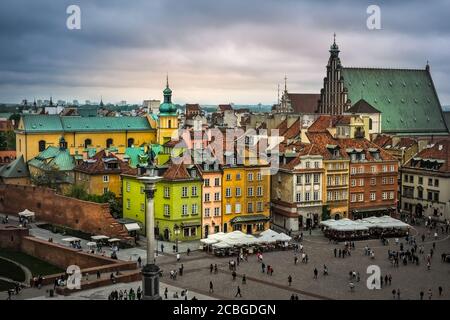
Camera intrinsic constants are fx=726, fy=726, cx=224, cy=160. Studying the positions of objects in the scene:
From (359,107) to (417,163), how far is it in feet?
55.9

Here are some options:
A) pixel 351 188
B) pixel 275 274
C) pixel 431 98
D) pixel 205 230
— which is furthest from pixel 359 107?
pixel 275 274

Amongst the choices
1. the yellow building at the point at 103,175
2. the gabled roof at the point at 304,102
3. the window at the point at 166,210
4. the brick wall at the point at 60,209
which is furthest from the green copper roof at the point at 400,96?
the brick wall at the point at 60,209

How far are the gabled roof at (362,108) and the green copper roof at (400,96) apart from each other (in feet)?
8.90

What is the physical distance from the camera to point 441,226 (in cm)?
6762

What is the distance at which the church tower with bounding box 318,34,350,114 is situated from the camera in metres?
94.5

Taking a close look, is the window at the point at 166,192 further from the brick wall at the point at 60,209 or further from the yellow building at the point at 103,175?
the yellow building at the point at 103,175

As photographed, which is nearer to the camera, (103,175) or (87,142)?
(103,175)

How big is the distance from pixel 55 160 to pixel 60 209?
12.3 metres

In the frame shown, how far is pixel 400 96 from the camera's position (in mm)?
97062

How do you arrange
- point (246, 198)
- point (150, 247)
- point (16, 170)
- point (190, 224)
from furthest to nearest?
1. point (16, 170)
2. point (246, 198)
3. point (190, 224)
4. point (150, 247)

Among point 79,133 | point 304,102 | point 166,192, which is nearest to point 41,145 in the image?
point 79,133

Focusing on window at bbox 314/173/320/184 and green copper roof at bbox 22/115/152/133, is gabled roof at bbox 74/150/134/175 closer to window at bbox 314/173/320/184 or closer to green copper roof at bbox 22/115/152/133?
window at bbox 314/173/320/184

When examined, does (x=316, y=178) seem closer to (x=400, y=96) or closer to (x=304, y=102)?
(x=400, y=96)
